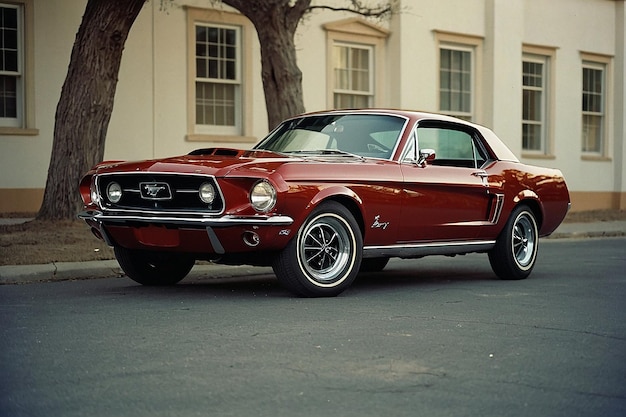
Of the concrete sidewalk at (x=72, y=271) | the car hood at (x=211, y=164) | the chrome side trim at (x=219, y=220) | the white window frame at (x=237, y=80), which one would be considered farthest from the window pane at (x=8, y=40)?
the chrome side trim at (x=219, y=220)

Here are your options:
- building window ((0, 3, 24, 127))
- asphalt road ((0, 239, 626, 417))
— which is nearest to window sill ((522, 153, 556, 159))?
building window ((0, 3, 24, 127))

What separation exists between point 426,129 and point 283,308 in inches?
114

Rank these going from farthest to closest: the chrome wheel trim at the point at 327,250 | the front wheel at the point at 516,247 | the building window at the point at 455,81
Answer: the building window at the point at 455,81 < the front wheel at the point at 516,247 < the chrome wheel trim at the point at 327,250

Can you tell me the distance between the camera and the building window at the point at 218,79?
63.8 ft

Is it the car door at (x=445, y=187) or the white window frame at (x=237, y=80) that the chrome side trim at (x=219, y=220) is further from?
the white window frame at (x=237, y=80)

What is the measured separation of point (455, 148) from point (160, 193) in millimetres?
3199

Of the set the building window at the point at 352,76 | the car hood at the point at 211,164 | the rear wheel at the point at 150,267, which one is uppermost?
the building window at the point at 352,76

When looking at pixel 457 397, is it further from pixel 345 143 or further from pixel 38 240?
pixel 38 240

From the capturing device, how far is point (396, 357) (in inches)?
224

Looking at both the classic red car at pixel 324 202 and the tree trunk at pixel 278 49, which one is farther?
the tree trunk at pixel 278 49

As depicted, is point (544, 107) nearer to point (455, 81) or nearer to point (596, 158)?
point (596, 158)

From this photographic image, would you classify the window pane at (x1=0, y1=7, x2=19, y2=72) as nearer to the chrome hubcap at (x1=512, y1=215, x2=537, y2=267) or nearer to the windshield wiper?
the windshield wiper

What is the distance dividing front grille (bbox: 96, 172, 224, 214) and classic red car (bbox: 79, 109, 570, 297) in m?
0.01

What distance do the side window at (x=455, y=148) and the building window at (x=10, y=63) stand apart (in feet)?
30.7
